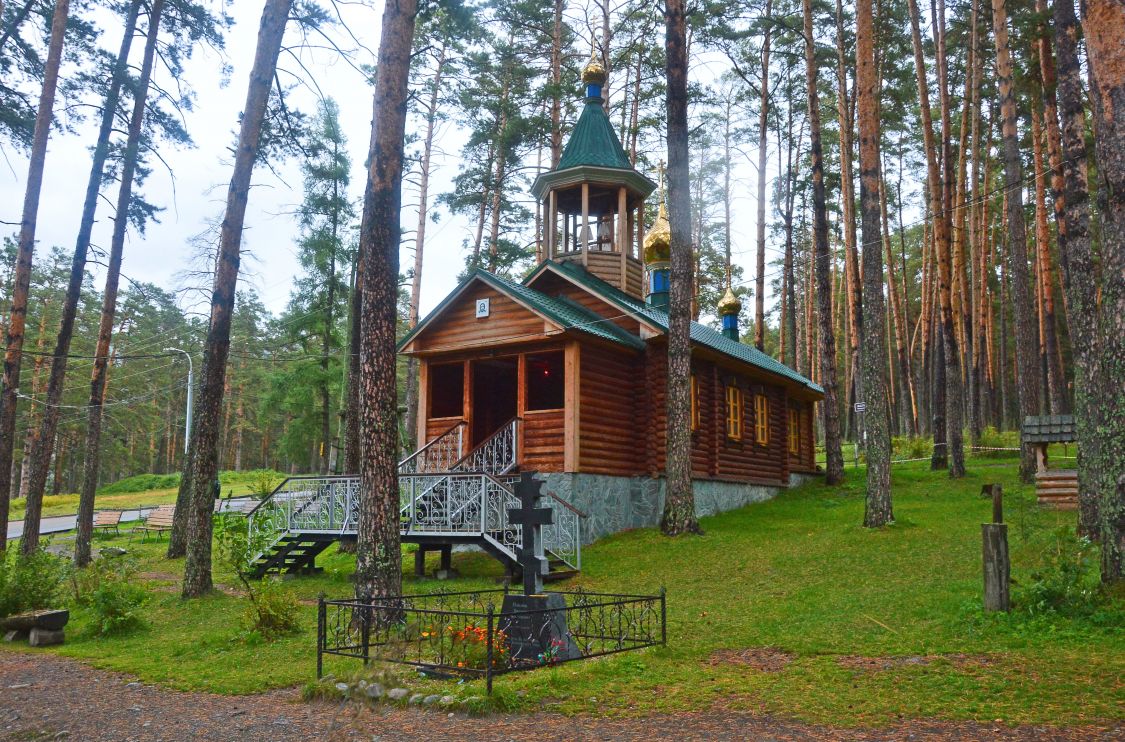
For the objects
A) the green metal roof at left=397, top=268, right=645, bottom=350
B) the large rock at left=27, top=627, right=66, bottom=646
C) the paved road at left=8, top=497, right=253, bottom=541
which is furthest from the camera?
the paved road at left=8, top=497, right=253, bottom=541

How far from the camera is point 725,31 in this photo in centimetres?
2395

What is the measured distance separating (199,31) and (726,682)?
56.3 feet

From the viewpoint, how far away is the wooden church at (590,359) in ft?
54.4

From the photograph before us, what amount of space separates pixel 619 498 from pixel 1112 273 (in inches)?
433

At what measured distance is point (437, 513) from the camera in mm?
14445

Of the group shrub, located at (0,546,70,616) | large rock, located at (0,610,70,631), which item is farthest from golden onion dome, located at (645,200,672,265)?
large rock, located at (0,610,70,631)

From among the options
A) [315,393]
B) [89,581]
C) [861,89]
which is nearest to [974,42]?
[861,89]

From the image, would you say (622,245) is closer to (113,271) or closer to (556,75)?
(556,75)

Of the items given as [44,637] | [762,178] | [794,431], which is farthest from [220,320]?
[762,178]

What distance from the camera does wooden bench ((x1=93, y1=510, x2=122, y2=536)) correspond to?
26.9 metres

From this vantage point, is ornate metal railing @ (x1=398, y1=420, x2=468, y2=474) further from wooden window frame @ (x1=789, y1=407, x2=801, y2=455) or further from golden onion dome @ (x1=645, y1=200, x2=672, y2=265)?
wooden window frame @ (x1=789, y1=407, x2=801, y2=455)

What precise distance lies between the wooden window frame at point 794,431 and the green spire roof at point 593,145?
1083 cm

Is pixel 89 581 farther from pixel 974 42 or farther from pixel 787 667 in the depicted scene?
pixel 974 42

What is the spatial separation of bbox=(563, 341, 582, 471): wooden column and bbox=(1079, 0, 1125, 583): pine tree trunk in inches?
377
